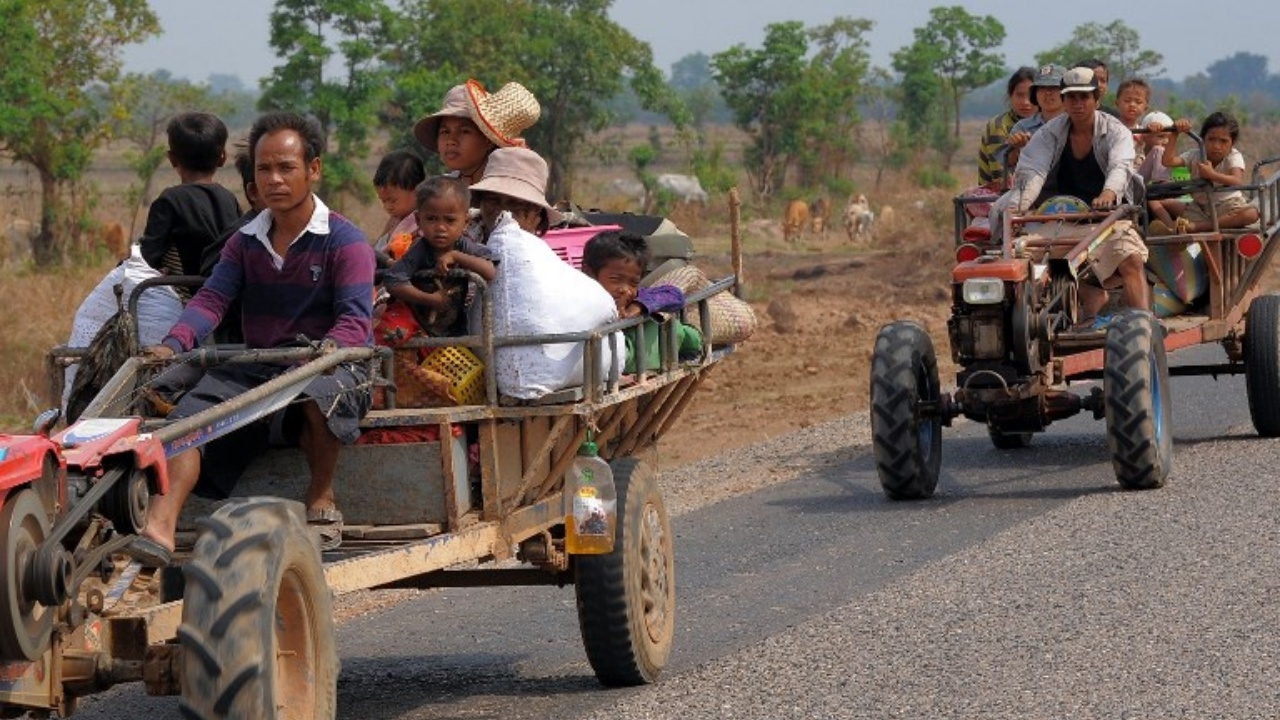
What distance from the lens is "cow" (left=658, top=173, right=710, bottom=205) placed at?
1820 inches

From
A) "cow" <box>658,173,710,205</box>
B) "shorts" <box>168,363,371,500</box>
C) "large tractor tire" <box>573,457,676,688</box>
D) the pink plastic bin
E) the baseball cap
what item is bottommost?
"large tractor tire" <box>573,457,676,688</box>

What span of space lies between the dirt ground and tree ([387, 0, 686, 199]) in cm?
395

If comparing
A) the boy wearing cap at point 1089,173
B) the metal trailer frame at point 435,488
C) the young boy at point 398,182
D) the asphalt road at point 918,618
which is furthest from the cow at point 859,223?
the metal trailer frame at point 435,488

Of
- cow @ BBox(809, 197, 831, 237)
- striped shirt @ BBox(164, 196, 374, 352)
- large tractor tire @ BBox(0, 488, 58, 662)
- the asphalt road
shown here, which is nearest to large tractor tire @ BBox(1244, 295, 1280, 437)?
the asphalt road

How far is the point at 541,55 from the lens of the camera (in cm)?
4050

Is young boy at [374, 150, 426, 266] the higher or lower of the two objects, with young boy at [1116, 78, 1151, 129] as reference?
lower

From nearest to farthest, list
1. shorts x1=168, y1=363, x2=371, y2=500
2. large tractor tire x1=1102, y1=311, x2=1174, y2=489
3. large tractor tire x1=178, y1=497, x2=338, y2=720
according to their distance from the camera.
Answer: large tractor tire x1=178, y1=497, x2=338, y2=720, shorts x1=168, y1=363, x2=371, y2=500, large tractor tire x1=1102, y1=311, x2=1174, y2=489

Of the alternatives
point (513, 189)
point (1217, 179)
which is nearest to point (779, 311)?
point (1217, 179)

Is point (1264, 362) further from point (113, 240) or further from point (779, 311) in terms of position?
point (113, 240)

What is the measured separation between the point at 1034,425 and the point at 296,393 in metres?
7.28

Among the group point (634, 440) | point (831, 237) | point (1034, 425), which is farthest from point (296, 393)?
point (831, 237)

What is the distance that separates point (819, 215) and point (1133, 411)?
3168 cm

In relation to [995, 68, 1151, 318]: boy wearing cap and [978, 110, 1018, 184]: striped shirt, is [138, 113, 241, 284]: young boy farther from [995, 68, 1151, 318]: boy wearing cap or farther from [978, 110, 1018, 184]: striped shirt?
[978, 110, 1018, 184]: striped shirt

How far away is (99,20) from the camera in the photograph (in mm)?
28891
